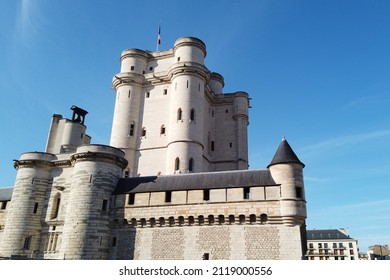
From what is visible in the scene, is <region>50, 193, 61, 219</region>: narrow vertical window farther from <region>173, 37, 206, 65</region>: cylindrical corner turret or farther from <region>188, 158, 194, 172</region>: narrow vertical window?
<region>173, 37, 206, 65</region>: cylindrical corner turret

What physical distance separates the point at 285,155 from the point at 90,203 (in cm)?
1376

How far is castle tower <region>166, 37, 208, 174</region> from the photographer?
30281 millimetres

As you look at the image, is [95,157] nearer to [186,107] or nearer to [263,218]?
[186,107]

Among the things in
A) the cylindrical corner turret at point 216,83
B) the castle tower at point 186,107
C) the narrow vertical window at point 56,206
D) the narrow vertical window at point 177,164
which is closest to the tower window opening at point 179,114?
the castle tower at point 186,107

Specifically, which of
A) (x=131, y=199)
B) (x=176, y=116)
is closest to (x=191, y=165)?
(x=176, y=116)

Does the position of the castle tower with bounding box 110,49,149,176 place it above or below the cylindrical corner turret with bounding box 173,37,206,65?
below

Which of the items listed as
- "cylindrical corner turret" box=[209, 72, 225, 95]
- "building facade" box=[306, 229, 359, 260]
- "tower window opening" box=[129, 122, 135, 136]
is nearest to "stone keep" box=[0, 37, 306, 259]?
"tower window opening" box=[129, 122, 135, 136]

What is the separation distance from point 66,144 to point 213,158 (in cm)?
1641

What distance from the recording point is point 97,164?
2327 cm

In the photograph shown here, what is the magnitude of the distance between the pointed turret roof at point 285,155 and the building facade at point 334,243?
5191cm

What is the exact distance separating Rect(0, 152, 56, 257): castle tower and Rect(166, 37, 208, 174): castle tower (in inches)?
433

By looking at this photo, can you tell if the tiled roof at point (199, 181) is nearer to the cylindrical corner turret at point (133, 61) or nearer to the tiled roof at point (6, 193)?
the tiled roof at point (6, 193)
